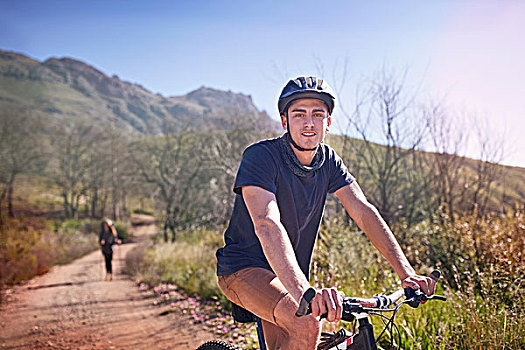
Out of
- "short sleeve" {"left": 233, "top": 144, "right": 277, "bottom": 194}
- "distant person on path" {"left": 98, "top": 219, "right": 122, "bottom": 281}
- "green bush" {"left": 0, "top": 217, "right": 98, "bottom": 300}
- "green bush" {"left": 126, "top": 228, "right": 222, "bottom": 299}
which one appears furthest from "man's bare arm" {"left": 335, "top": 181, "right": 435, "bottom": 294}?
"green bush" {"left": 0, "top": 217, "right": 98, "bottom": 300}

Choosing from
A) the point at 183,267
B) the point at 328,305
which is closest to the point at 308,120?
the point at 328,305

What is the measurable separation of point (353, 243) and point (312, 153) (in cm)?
520

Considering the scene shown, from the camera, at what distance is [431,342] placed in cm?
353

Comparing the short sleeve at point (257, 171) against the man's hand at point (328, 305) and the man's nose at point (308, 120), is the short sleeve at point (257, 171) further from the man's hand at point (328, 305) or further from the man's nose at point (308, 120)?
the man's hand at point (328, 305)

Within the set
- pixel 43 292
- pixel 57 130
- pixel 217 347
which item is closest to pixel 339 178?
pixel 217 347

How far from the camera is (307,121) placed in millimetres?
2178

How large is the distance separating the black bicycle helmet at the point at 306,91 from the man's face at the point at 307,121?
0.12ft

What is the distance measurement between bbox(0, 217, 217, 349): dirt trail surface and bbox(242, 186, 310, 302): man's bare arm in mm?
4554

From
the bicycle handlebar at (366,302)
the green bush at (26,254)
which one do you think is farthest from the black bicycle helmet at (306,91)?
the green bush at (26,254)

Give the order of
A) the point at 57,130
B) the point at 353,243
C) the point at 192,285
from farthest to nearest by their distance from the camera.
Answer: the point at 57,130, the point at 192,285, the point at 353,243

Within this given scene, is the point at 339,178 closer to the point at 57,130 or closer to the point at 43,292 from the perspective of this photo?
the point at 43,292

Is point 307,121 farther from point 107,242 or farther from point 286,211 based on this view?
point 107,242

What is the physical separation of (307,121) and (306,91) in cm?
17

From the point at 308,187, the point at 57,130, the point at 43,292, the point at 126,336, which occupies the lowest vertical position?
the point at 43,292
